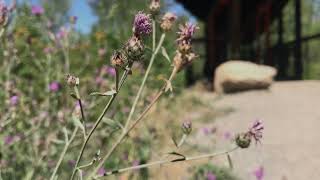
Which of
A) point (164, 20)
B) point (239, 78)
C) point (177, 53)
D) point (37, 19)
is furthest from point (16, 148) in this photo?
point (239, 78)

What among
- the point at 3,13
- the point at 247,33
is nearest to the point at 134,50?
the point at 3,13

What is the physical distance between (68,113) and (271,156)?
1640 millimetres

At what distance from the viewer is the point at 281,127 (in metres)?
6.18

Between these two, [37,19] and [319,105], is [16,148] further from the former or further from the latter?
[319,105]

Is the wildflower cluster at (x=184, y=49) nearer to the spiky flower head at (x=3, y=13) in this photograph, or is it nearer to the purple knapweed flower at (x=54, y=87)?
the spiky flower head at (x=3, y=13)

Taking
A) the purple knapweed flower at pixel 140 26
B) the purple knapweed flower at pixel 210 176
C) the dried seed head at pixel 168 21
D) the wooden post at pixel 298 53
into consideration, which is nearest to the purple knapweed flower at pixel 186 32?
the purple knapweed flower at pixel 140 26

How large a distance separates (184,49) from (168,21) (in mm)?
325

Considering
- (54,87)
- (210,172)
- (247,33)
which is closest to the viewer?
(210,172)

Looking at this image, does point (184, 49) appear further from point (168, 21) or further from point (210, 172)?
point (210, 172)

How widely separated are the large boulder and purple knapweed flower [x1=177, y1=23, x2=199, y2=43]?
814cm

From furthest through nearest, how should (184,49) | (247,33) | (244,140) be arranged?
(247,33), (244,140), (184,49)

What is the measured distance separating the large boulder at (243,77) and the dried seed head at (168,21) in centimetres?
788

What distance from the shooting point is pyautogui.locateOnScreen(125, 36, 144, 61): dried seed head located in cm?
157

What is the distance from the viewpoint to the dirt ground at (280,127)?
14.2ft
